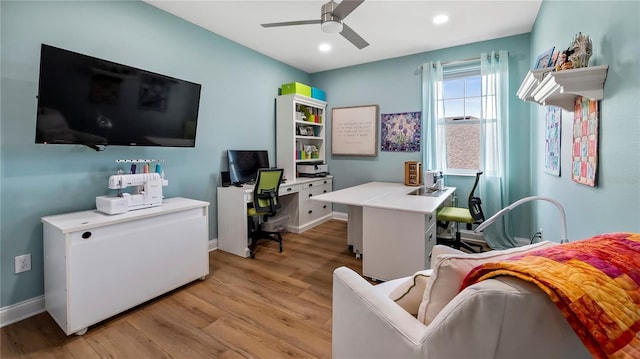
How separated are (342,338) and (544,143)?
2.64 m

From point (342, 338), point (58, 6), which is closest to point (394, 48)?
point (58, 6)

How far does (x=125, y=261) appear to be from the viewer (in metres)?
1.96

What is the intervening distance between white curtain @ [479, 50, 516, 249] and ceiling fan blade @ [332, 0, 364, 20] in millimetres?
2149

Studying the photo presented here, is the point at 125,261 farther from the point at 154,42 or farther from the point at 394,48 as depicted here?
the point at 394,48

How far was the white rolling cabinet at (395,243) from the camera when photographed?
2270 millimetres

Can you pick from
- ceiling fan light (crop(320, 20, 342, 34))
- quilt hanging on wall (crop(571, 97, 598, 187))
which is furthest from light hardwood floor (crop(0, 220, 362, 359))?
ceiling fan light (crop(320, 20, 342, 34))

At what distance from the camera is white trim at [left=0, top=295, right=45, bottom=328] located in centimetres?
188

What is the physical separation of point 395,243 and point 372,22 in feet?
7.87

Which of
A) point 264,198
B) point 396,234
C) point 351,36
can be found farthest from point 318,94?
point 396,234

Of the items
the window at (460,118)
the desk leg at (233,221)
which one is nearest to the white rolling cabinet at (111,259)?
the desk leg at (233,221)

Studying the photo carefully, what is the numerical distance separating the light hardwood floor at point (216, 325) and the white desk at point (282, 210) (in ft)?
1.70

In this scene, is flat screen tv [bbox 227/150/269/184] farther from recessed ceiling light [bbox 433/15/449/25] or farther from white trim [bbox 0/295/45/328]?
recessed ceiling light [bbox 433/15/449/25]

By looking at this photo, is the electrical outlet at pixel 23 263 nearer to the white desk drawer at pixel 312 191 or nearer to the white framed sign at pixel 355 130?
the white desk drawer at pixel 312 191

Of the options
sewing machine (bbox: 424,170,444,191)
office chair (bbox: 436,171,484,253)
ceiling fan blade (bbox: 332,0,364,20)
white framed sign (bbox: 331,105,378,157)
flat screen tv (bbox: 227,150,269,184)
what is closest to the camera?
ceiling fan blade (bbox: 332,0,364,20)
